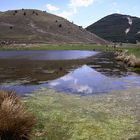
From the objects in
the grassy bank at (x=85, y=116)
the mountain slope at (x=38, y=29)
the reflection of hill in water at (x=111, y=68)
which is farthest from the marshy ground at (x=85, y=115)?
the mountain slope at (x=38, y=29)

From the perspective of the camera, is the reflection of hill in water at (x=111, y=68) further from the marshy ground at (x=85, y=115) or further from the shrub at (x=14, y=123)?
the shrub at (x=14, y=123)

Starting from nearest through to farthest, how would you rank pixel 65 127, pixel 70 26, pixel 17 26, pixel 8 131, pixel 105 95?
1. pixel 8 131
2. pixel 65 127
3. pixel 105 95
4. pixel 17 26
5. pixel 70 26

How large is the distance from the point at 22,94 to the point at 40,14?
150648 mm

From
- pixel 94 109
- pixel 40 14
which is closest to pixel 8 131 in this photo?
pixel 94 109

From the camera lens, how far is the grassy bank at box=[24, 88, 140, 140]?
13406 millimetres

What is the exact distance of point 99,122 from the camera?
15.1m

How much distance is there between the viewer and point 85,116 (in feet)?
53.0

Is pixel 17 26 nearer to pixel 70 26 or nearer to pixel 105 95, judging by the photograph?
pixel 70 26

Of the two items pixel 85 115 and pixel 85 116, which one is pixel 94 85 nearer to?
pixel 85 115

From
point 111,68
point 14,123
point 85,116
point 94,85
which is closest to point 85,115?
point 85,116

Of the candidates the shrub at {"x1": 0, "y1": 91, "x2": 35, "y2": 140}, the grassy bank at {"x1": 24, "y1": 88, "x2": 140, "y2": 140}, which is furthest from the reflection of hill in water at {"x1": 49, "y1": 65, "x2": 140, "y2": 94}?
the shrub at {"x1": 0, "y1": 91, "x2": 35, "y2": 140}

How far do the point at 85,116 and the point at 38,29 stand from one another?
424ft

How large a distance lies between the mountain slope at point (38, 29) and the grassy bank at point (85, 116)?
329ft

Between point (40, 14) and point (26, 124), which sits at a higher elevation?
point (40, 14)
